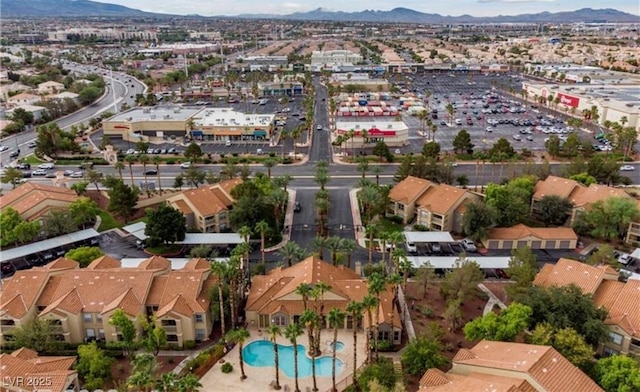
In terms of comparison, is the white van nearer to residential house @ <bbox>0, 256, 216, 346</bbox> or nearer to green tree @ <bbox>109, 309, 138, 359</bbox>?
residential house @ <bbox>0, 256, 216, 346</bbox>

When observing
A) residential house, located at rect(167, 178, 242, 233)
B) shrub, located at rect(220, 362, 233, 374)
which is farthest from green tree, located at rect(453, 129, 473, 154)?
shrub, located at rect(220, 362, 233, 374)

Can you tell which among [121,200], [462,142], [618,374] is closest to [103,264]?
[121,200]

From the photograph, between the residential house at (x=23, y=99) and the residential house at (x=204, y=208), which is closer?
the residential house at (x=204, y=208)

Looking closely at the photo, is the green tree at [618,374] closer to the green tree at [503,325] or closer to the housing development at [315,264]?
the housing development at [315,264]

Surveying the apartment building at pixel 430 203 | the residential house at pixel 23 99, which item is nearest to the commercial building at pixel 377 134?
the apartment building at pixel 430 203

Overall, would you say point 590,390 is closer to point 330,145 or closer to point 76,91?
point 330,145

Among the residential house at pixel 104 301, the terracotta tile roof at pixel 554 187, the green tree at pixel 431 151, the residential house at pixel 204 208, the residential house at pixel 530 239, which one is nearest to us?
the residential house at pixel 104 301

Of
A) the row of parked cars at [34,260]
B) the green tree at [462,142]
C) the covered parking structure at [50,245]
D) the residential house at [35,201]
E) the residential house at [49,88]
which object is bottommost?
the row of parked cars at [34,260]

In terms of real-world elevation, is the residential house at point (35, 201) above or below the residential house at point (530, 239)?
above
